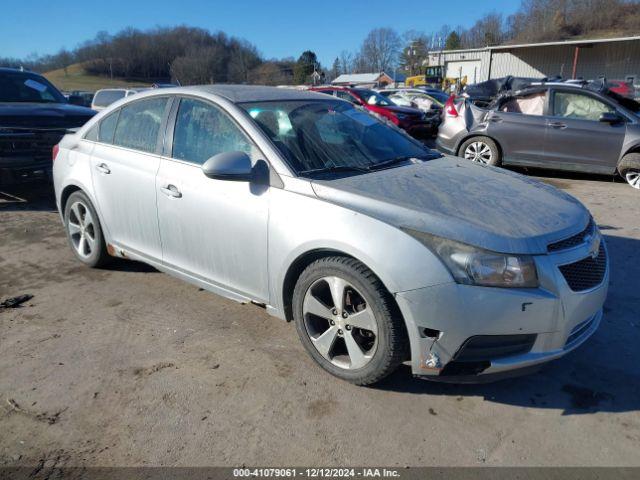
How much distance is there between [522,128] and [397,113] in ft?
19.8

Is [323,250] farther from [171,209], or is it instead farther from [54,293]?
[54,293]

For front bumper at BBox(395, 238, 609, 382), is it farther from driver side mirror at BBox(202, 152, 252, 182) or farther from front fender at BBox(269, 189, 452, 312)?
driver side mirror at BBox(202, 152, 252, 182)

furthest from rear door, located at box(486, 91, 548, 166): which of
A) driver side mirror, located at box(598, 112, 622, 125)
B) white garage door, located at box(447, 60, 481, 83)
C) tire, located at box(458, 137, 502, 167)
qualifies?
white garage door, located at box(447, 60, 481, 83)

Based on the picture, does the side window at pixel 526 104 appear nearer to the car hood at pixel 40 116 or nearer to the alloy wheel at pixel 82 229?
the car hood at pixel 40 116

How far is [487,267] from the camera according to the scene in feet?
7.80

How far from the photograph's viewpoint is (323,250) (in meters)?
2.73

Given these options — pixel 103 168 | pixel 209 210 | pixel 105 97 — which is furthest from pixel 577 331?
pixel 105 97

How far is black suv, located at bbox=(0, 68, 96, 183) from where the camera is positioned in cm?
638

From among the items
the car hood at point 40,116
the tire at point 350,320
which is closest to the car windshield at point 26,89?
the car hood at point 40,116

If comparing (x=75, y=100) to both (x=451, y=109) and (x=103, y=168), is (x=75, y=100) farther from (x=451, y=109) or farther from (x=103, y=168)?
(x=451, y=109)

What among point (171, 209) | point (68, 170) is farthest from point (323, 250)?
point (68, 170)

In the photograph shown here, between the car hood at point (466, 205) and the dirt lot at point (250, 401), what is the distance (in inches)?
35.6

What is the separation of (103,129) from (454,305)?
3411 mm

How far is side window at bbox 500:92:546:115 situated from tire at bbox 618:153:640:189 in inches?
61.3
